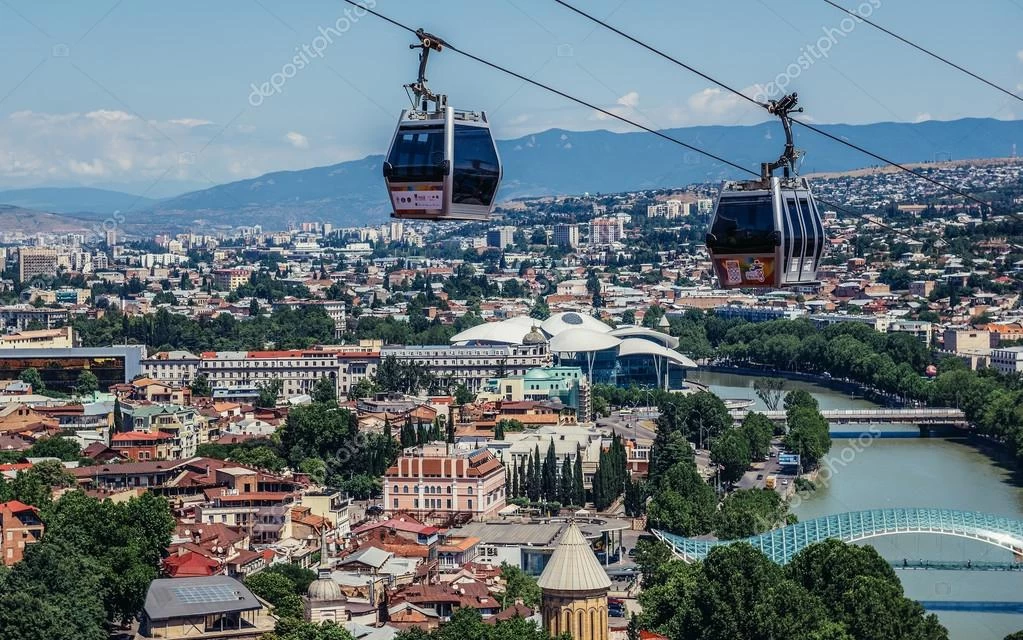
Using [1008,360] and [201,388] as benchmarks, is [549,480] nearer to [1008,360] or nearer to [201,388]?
[201,388]

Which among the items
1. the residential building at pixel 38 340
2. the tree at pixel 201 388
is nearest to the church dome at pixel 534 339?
the tree at pixel 201 388

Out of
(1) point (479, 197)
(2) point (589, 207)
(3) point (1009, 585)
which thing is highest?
(2) point (589, 207)

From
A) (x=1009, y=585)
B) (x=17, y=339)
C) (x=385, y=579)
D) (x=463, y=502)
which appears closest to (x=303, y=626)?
(x=385, y=579)

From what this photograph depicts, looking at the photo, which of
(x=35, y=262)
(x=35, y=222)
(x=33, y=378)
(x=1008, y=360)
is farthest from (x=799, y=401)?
(x=35, y=222)

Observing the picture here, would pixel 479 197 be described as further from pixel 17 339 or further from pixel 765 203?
pixel 17 339

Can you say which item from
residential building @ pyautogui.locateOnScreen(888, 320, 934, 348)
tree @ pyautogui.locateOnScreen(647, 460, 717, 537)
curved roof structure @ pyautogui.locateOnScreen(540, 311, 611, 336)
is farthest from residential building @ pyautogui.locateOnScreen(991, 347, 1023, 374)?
tree @ pyautogui.locateOnScreen(647, 460, 717, 537)

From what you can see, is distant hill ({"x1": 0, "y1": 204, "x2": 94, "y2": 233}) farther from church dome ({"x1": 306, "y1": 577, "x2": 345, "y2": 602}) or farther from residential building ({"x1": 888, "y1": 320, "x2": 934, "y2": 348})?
church dome ({"x1": 306, "y1": 577, "x2": 345, "y2": 602})
